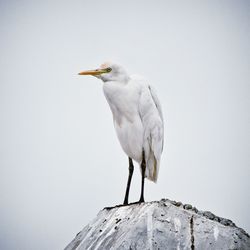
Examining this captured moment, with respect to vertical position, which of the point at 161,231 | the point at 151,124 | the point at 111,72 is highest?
the point at 111,72

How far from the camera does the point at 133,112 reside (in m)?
9.62

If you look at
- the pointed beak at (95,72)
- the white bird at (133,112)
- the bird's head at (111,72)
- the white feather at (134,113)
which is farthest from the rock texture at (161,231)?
the pointed beak at (95,72)

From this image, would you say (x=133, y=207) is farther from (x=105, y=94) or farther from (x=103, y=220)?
(x=105, y=94)

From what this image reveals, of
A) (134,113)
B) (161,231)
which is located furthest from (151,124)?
(161,231)

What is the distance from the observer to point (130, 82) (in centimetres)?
984

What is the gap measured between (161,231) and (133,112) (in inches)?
112

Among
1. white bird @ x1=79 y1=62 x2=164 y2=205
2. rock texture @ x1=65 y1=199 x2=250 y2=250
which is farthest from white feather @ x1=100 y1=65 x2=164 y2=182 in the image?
rock texture @ x1=65 y1=199 x2=250 y2=250

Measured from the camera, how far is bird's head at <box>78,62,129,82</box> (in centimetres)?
973

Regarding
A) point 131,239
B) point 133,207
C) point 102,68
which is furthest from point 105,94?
point 131,239

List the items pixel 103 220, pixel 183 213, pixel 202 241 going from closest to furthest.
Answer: pixel 202 241, pixel 183 213, pixel 103 220

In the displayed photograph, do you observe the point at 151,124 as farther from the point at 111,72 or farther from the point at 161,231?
the point at 161,231

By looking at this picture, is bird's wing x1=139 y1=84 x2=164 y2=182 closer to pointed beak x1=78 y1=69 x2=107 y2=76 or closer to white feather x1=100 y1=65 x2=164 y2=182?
white feather x1=100 y1=65 x2=164 y2=182

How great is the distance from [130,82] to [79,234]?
3174 millimetres

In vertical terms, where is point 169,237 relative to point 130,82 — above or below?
A: below
